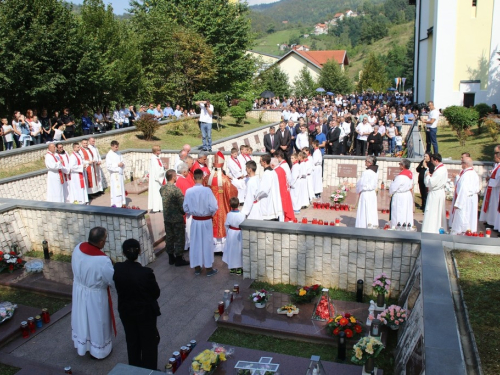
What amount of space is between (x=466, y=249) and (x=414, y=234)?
728mm

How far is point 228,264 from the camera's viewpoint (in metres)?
8.29

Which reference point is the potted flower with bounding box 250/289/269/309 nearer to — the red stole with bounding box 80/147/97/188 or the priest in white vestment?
the priest in white vestment

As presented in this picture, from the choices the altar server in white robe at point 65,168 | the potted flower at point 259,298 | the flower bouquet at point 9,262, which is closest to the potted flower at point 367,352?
the potted flower at point 259,298

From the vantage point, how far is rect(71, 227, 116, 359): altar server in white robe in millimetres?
5652

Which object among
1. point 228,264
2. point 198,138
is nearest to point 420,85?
point 198,138

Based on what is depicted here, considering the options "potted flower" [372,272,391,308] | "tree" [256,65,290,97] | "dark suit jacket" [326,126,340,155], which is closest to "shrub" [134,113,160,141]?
"dark suit jacket" [326,126,340,155]

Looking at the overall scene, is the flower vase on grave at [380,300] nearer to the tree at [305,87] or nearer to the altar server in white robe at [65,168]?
the altar server in white robe at [65,168]

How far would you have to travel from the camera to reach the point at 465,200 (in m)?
9.80

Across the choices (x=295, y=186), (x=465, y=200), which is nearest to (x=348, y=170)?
(x=295, y=186)

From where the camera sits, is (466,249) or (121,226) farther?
(121,226)

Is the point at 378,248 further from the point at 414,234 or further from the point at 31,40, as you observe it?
the point at 31,40

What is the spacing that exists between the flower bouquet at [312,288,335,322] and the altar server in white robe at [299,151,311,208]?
6378 millimetres

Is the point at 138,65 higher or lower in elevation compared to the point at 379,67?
lower

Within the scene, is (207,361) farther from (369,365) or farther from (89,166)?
(89,166)
